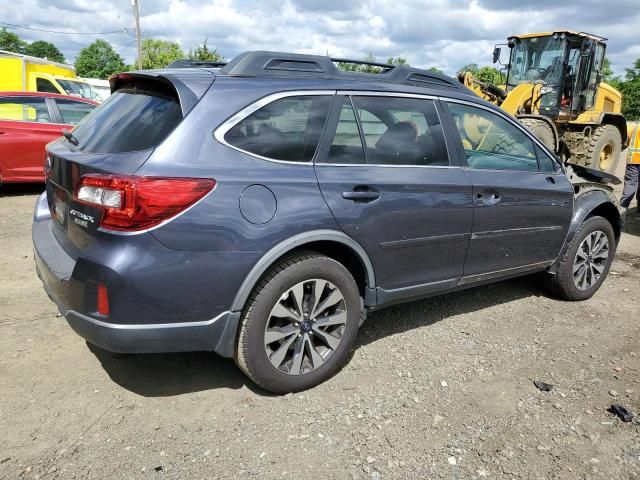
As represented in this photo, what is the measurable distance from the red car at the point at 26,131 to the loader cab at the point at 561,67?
8.93 m

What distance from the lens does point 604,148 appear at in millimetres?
12180

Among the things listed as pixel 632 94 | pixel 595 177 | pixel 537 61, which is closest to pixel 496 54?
pixel 537 61

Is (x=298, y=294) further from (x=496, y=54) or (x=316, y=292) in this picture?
(x=496, y=54)

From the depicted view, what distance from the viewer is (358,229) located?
10.2ft

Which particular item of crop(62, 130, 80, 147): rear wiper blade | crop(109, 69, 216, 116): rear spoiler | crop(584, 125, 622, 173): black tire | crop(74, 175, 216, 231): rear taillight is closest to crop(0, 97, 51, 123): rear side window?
crop(62, 130, 80, 147): rear wiper blade

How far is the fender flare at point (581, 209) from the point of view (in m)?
4.55

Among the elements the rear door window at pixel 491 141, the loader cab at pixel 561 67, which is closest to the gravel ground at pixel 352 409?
the rear door window at pixel 491 141

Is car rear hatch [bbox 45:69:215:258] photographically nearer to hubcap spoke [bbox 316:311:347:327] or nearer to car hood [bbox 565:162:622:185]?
hubcap spoke [bbox 316:311:347:327]

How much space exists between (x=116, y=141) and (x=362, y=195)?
1373 mm

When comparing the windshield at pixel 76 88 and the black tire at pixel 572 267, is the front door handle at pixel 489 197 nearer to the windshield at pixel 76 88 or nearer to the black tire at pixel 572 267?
the black tire at pixel 572 267

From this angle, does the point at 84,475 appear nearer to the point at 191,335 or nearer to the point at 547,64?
the point at 191,335

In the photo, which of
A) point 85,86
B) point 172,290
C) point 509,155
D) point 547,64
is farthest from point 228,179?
point 85,86

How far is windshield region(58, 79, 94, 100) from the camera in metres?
14.1

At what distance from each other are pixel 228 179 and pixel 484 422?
74.9 inches
